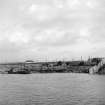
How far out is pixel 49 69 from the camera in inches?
7146

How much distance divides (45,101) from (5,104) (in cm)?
565

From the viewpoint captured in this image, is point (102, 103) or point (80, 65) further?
point (80, 65)

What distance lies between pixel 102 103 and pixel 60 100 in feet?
19.8

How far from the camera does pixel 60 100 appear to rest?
3716cm

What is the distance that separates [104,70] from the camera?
433ft

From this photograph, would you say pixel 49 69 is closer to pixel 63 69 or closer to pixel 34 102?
pixel 63 69

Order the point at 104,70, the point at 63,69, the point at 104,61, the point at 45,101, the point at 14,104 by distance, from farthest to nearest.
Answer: the point at 63,69 < the point at 104,61 < the point at 104,70 < the point at 45,101 < the point at 14,104

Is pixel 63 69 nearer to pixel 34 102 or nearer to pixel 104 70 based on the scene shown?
pixel 104 70

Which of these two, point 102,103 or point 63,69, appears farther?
point 63,69

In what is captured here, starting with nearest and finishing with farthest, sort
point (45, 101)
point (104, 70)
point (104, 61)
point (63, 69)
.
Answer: point (45, 101) → point (104, 70) → point (104, 61) → point (63, 69)

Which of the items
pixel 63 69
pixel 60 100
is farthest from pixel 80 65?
pixel 60 100

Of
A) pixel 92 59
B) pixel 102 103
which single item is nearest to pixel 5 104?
pixel 102 103

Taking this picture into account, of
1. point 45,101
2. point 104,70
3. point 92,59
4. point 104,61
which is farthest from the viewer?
point 92,59

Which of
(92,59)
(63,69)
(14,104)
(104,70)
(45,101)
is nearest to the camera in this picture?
(14,104)
